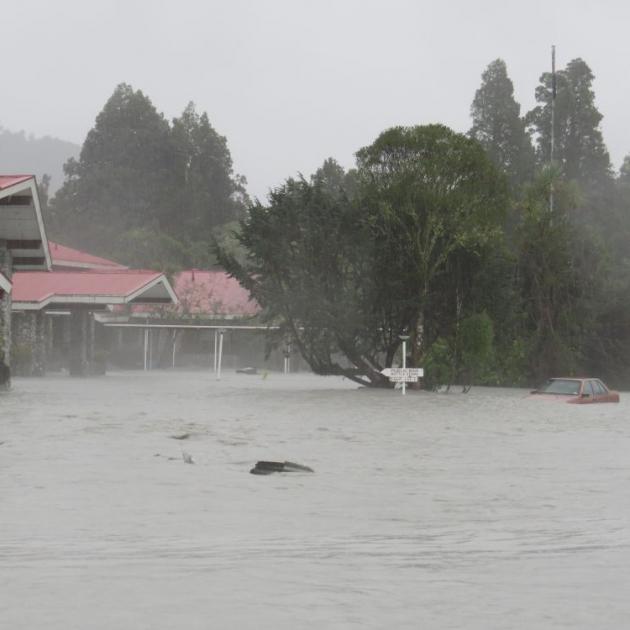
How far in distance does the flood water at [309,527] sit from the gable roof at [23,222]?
9.92 meters

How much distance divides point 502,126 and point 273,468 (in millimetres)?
67992

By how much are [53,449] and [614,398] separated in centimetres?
2209

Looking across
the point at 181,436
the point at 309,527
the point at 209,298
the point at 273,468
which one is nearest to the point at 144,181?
the point at 209,298

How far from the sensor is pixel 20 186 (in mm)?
32094

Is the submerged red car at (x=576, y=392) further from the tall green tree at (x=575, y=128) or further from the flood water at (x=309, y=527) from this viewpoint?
the tall green tree at (x=575, y=128)

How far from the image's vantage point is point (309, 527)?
10.9m

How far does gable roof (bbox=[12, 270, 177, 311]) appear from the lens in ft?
156

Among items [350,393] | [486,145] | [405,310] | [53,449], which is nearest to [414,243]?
[405,310]

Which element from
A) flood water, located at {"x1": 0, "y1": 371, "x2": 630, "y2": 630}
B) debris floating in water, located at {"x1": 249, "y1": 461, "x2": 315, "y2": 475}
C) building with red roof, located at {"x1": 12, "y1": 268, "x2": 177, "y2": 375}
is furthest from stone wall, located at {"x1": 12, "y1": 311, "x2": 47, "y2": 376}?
debris floating in water, located at {"x1": 249, "y1": 461, "x2": 315, "y2": 475}

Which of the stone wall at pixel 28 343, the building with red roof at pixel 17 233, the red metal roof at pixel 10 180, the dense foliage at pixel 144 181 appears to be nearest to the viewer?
the red metal roof at pixel 10 180

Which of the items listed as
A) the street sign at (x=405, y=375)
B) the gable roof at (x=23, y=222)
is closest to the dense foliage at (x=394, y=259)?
the street sign at (x=405, y=375)

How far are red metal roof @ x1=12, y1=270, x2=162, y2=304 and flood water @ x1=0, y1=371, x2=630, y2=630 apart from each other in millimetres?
23751

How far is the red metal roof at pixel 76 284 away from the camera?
47875 mm

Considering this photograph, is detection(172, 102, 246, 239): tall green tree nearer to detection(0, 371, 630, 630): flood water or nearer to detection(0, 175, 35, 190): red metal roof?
detection(0, 175, 35, 190): red metal roof
